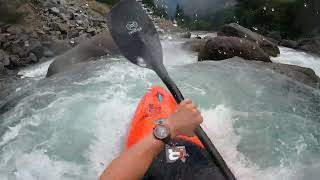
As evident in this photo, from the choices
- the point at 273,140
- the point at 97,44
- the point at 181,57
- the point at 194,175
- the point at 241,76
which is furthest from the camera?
the point at 181,57

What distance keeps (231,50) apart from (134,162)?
6.30 meters

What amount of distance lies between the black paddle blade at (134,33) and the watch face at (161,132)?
1193mm

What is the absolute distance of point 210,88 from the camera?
611 centimetres

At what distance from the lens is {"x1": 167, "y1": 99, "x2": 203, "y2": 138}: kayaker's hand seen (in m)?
1.94

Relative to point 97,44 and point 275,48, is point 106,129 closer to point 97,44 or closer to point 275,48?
point 97,44

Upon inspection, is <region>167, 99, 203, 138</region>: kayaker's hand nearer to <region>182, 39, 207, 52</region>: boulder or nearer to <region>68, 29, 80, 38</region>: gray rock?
<region>182, 39, 207, 52</region>: boulder

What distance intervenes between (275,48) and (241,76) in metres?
4.03

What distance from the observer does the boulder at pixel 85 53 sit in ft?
26.2

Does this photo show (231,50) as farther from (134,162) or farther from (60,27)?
(134,162)

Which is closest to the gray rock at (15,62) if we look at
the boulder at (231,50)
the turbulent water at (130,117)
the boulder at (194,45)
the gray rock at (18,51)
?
the gray rock at (18,51)

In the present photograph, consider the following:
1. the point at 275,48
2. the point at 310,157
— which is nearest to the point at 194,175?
the point at 310,157

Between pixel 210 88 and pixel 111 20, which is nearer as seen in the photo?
pixel 111 20

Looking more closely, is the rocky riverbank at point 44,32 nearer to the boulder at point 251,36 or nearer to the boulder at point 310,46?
the boulder at point 251,36

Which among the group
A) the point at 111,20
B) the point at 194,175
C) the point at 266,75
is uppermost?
the point at 111,20
